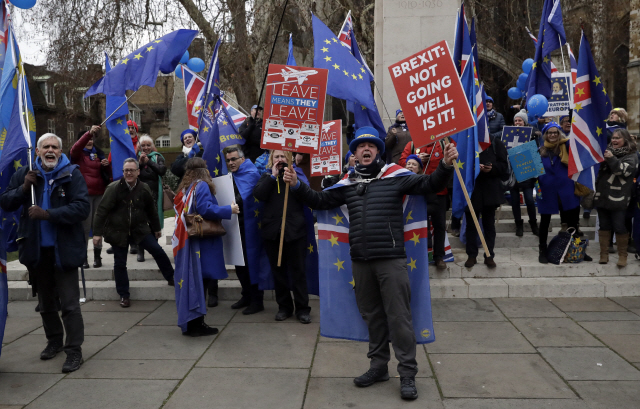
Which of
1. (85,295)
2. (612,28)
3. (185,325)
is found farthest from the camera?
(612,28)

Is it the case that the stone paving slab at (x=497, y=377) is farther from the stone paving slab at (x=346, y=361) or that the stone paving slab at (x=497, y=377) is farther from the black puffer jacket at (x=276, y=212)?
the black puffer jacket at (x=276, y=212)

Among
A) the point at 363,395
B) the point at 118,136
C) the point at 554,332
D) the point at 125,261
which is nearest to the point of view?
the point at 363,395

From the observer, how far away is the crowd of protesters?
15.3 feet

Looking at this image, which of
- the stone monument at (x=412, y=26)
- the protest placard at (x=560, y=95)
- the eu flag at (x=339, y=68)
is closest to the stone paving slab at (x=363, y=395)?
the eu flag at (x=339, y=68)

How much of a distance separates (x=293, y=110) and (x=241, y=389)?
8.37 ft

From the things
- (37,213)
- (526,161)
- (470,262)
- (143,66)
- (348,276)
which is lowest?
(470,262)

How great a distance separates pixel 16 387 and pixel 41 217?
1.36 m

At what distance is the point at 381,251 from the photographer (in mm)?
4602

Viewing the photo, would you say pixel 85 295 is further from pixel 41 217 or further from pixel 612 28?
pixel 612 28

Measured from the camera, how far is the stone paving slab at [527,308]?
22.1ft

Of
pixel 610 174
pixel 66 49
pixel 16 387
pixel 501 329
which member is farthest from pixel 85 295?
pixel 66 49

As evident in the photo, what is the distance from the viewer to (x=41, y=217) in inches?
197

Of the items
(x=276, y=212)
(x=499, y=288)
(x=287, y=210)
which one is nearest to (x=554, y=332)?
(x=499, y=288)

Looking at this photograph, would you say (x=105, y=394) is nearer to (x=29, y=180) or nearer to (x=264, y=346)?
(x=264, y=346)
